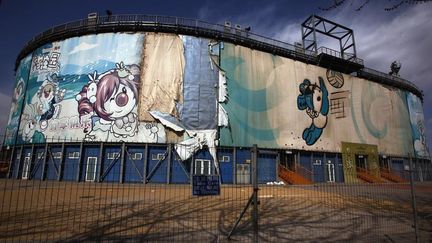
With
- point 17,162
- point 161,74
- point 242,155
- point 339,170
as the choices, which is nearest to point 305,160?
point 339,170

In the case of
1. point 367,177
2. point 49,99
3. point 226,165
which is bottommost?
point 367,177

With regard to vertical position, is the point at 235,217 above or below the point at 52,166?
below

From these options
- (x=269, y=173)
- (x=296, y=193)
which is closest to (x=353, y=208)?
(x=296, y=193)

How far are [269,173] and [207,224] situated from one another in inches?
794

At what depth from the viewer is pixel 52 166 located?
24484 millimetres

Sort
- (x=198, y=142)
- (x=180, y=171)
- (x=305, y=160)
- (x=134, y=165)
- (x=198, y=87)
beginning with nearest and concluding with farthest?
(x=134, y=165), (x=180, y=171), (x=198, y=142), (x=198, y=87), (x=305, y=160)

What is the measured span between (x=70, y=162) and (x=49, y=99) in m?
6.52

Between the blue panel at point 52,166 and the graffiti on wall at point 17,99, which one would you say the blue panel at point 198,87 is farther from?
the graffiti on wall at point 17,99

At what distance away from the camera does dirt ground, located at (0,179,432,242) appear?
23.0ft

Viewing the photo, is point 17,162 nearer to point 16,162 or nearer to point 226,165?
point 16,162

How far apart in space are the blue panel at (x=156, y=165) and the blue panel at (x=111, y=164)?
2459mm

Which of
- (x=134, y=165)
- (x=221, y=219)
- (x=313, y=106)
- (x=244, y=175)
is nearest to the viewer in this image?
(x=221, y=219)

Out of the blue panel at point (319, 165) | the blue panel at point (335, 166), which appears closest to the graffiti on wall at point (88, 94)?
the blue panel at point (319, 165)

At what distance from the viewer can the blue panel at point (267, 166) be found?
1062 inches
